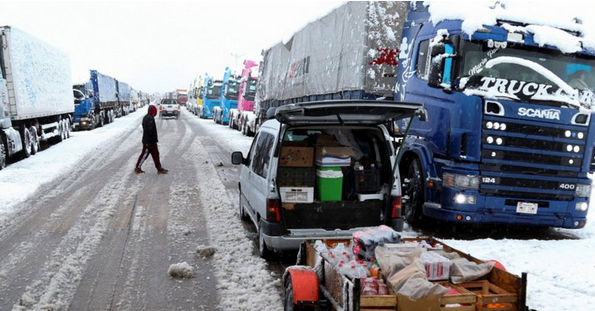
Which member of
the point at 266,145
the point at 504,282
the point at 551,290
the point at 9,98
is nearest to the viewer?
the point at 504,282

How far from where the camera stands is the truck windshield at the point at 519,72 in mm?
6617

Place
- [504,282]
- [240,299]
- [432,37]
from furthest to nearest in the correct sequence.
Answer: [432,37] < [240,299] < [504,282]

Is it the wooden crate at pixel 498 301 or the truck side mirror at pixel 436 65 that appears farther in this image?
the truck side mirror at pixel 436 65

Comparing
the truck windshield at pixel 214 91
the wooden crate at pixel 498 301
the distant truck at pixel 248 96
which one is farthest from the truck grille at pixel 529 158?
the truck windshield at pixel 214 91

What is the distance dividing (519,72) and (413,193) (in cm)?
249

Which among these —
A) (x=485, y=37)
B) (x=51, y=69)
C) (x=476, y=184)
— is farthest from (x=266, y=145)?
(x=51, y=69)

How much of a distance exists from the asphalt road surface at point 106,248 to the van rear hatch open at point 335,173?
1.39 meters

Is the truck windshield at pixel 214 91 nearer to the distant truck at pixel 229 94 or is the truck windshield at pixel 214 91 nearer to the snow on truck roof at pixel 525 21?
the distant truck at pixel 229 94

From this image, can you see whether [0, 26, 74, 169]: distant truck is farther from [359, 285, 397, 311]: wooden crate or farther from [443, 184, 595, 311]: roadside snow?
[359, 285, 397, 311]: wooden crate

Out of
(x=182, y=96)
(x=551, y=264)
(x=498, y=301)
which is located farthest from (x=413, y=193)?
(x=182, y=96)

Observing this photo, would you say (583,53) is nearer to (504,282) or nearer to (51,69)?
(504,282)

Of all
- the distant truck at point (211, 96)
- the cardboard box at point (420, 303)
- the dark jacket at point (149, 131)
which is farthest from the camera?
the distant truck at point (211, 96)

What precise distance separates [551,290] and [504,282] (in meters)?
2.15

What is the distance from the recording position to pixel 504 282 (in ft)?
10.9
